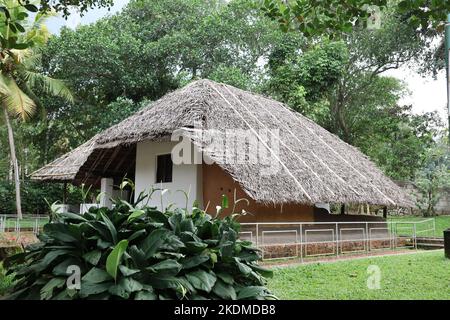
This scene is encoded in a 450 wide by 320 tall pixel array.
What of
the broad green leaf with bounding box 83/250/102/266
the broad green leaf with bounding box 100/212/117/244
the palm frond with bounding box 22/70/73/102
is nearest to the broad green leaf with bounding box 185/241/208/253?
the broad green leaf with bounding box 100/212/117/244

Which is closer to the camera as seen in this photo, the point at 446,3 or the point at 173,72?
the point at 446,3

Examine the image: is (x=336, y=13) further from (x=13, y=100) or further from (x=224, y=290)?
(x=13, y=100)

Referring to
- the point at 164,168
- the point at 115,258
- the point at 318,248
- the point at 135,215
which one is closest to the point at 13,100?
the point at 164,168

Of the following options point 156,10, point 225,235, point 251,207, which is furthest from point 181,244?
point 156,10

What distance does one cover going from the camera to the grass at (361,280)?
17.0ft

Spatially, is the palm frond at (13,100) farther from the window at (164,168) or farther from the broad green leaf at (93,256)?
the broad green leaf at (93,256)

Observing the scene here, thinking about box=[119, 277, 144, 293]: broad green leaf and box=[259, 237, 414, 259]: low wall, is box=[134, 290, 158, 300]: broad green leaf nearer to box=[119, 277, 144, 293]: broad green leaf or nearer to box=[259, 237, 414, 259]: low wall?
box=[119, 277, 144, 293]: broad green leaf

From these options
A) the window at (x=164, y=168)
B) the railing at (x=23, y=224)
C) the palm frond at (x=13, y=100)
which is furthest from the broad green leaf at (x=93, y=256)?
the palm frond at (x=13, y=100)

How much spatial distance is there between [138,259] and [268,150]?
7.33 metres

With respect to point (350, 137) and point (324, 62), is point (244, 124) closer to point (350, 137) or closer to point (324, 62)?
point (324, 62)

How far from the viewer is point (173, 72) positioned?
19.0 meters

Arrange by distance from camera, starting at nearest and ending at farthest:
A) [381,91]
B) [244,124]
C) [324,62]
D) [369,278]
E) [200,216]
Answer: [200,216], [369,278], [244,124], [324,62], [381,91]

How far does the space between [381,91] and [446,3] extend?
57.7 ft

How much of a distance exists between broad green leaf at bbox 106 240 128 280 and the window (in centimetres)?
841
